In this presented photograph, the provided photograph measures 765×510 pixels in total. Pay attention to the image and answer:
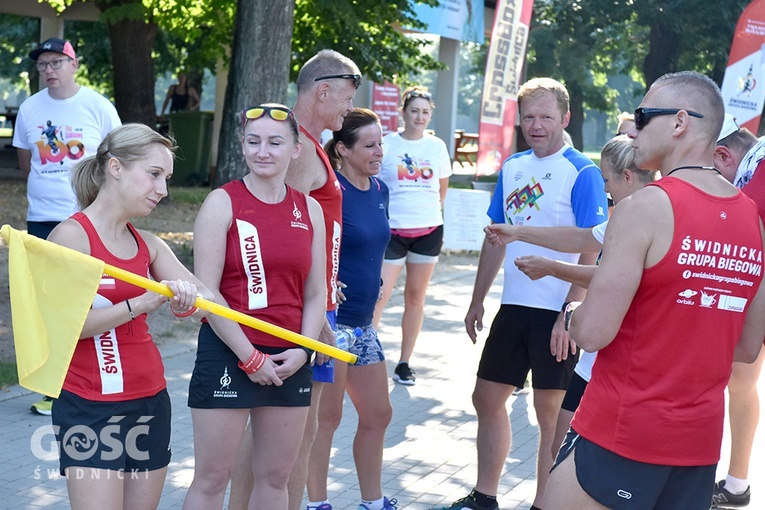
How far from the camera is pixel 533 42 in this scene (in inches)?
1773

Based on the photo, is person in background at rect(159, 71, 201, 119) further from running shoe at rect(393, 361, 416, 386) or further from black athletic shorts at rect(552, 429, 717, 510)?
black athletic shorts at rect(552, 429, 717, 510)

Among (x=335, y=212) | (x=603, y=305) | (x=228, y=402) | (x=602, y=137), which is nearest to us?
(x=603, y=305)

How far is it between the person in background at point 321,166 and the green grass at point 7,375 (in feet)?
11.1

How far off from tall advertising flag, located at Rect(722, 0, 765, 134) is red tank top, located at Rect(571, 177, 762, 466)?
12.6 metres

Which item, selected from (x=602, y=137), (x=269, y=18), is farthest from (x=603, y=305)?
(x=602, y=137)

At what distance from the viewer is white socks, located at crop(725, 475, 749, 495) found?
5551mm

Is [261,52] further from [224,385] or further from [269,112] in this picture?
[224,385]

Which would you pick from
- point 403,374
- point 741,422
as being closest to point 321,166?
point 741,422

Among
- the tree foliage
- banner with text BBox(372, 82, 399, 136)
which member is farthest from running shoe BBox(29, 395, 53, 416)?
the tree foliage

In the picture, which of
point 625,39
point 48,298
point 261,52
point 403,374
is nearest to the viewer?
point 48,298

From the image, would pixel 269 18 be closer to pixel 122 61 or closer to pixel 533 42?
pixel 122 61

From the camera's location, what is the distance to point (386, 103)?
68.0 ft

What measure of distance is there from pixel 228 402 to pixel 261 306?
1.24 feet

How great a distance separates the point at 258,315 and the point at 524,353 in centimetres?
173
